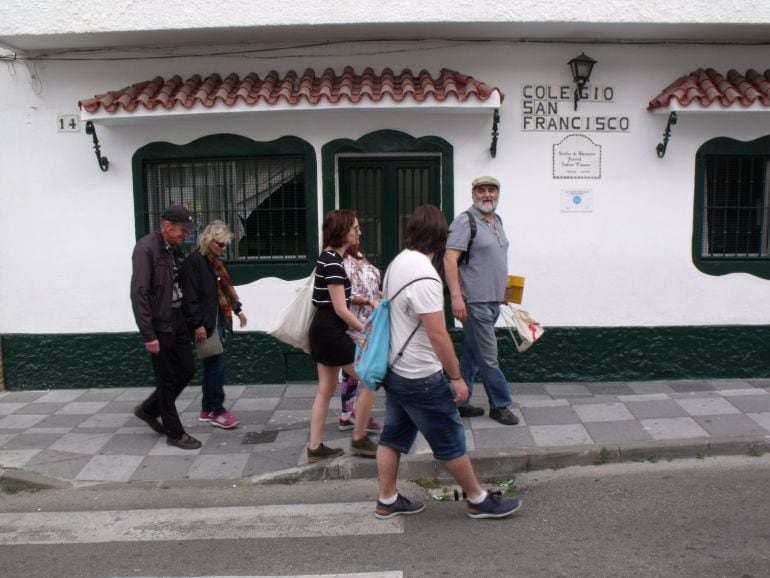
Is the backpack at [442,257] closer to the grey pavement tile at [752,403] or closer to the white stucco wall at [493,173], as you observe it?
the white stucco wall at [493,173]

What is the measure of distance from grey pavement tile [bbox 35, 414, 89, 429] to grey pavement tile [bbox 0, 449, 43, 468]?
2.06 feet

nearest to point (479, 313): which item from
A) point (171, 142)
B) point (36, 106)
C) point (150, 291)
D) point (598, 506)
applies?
point (598, 506)

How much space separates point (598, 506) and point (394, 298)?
6.17 ft

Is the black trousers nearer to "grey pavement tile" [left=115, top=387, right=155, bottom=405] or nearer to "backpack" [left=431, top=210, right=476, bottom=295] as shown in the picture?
"grey pavement tile" [left=115, top=387, right=155, bottom=405]

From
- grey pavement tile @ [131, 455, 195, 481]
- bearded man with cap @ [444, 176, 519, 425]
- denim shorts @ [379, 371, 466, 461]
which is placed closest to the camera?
denim shorts @ [379, 371, 466, 461]

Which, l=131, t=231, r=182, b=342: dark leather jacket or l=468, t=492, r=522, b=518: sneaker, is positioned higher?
l=131, t=231, r=182, b=342: dark leather jacket

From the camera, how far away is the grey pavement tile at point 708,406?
646 cm

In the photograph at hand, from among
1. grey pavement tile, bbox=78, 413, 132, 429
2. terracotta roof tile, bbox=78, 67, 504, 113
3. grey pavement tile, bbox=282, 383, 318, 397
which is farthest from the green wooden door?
grey pavement tile, bbox=78, 413, 132, 429

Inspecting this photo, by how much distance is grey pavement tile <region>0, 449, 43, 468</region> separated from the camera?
5.78m

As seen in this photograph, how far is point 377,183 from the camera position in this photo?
306 inches

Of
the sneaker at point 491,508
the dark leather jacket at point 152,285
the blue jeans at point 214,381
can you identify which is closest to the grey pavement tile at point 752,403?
the sneaker at point 491,508

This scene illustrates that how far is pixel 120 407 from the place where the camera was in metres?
7.23

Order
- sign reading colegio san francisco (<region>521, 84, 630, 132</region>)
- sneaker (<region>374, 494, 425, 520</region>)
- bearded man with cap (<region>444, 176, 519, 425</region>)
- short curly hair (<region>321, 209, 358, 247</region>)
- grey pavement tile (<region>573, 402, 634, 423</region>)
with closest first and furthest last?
1. sneaker (<region>374, 494, 425, 520</region>)
2. short curly hair (<region>321, 209, 358, 247</region>)
3. bearded man with cap (<region>444, 176, 519, 425</region>)
4. grey pavement tile (<region>573, 402, 634, 423</region>)
5. sign reading colegio san francisco (<region>521, 84, 630, 132</region>)

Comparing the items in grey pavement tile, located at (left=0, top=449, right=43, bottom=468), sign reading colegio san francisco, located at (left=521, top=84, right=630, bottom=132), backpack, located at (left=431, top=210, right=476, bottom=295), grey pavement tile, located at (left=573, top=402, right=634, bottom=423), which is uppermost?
sign reading colegio san francisco, located at (left=521, top=84, right=630, bottom=132)
